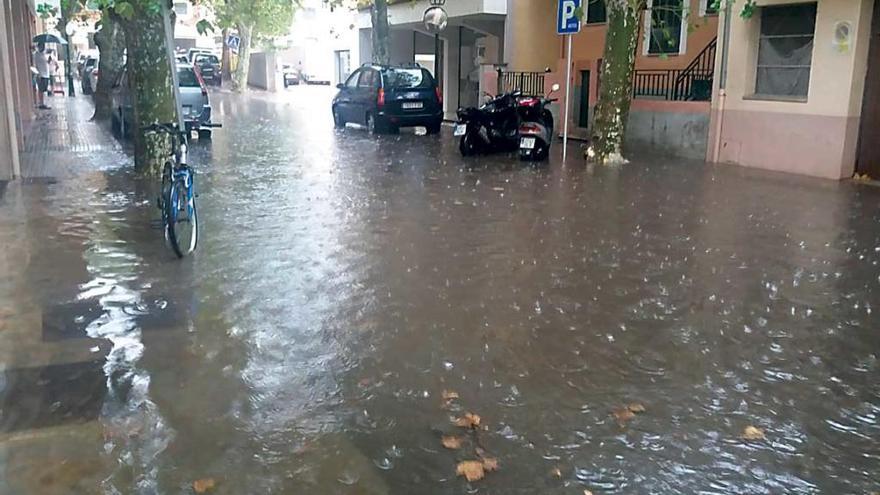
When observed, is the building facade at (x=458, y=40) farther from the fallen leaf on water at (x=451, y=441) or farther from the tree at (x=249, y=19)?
the fallen leaf on water at (x=451, y=441)

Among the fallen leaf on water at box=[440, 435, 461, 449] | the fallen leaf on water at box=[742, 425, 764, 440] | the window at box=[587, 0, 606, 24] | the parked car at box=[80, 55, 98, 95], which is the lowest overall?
the fallen leaf on water at box=[440, 435, 461, 449]

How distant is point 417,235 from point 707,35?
39.2 feet

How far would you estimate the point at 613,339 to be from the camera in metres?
5.55

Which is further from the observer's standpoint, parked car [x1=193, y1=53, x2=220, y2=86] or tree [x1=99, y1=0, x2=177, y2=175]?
parked car [x1=193, y1=53, x2=220, y2=86]

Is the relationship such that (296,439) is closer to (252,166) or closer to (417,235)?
(417,235)

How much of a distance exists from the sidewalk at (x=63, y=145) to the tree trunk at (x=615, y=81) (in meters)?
8.28

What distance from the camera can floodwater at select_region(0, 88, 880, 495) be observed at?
3850 millimetres

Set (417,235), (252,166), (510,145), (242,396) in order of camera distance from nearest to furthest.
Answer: (242,396)
(417,235)
(252,166)
(510,145)

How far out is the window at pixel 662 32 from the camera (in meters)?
18.7

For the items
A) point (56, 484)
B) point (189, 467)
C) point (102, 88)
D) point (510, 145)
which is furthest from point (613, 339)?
point (102, 88)

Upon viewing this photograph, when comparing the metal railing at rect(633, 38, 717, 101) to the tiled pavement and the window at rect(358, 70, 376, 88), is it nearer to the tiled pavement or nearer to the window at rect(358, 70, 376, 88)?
the window at rect(358, 70, 376, 88)

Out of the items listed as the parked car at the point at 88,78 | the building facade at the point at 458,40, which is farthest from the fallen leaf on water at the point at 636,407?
the parked car at the point at 88,78

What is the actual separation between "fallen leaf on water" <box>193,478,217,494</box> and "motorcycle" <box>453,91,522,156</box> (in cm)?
1246

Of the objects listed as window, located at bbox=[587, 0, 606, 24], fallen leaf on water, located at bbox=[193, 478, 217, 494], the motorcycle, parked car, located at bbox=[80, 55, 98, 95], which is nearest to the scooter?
the motorcycle
